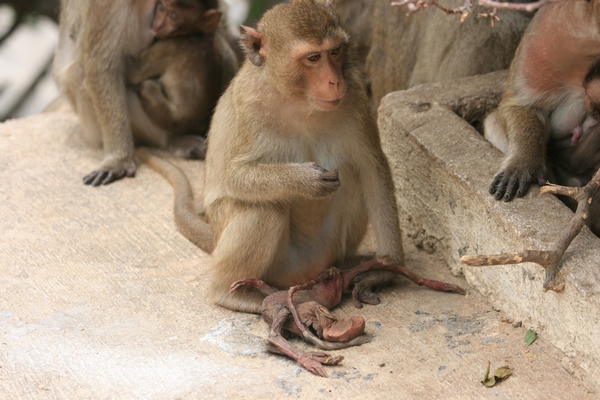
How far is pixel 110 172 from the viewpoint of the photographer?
23.4ft

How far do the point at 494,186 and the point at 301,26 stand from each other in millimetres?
1453

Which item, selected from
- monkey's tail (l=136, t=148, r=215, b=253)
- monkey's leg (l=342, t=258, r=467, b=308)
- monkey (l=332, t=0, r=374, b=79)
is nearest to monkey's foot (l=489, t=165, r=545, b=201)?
monkey's leg (l=342, t=258, r=467, b=308)

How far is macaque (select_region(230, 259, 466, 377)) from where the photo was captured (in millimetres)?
4152

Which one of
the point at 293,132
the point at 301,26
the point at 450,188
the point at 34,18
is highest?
the point at 301,26

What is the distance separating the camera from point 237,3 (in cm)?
1116

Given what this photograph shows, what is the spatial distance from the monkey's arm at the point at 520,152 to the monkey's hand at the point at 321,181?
3.09 ft

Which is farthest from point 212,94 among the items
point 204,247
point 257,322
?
point 257,322

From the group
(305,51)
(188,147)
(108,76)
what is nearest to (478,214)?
(305,51)

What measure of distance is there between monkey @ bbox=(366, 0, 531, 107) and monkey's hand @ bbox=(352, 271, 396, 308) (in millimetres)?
2563

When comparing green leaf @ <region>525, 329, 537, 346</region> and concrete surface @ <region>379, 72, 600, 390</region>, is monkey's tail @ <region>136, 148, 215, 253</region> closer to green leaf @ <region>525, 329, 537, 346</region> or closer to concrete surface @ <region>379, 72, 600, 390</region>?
concrete surface @ <region>379, 72, 600, 390</region>

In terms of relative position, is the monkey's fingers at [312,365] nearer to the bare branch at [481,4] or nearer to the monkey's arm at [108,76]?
the bare branch at [481,4]

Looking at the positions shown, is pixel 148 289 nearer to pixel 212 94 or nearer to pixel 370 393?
pixel 370 393

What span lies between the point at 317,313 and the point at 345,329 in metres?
0.23

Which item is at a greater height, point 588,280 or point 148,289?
point 588,280
